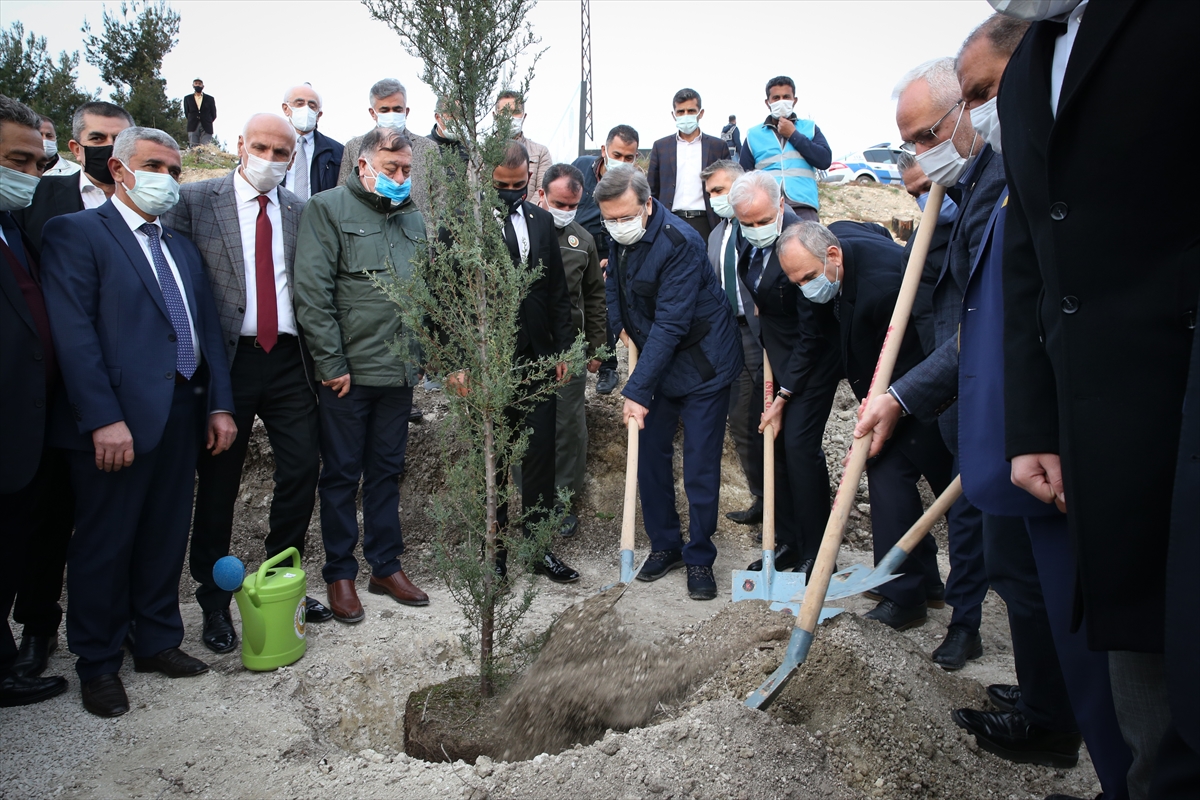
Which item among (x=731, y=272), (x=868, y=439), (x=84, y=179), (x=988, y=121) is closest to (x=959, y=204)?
(x=988, y=121)

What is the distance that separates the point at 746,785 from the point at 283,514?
2.66 m

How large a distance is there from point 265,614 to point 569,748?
1.48 meters

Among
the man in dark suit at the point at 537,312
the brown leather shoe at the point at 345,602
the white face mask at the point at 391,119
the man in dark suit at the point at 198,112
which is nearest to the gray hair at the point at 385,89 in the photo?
the white face mask at the point at 391,119

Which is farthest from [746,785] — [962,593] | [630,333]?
[630,333]

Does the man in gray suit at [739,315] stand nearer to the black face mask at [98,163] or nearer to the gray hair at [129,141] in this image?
the gray hair at [129,141]

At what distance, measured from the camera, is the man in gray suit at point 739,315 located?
16.6 feet

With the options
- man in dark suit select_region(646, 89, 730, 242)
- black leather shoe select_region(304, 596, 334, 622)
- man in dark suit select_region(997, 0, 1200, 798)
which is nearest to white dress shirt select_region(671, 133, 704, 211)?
man in dark suit select_region(646, 89, 730, 242)

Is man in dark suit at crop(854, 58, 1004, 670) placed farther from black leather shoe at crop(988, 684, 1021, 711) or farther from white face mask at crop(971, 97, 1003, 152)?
black leather shoe at crop(988, 684, 1021, 711)

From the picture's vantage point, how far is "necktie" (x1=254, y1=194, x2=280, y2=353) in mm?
3824

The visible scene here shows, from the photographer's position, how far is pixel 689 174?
6570 mm

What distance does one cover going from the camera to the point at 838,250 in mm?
4008

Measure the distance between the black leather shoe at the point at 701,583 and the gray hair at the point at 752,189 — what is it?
2.03 m

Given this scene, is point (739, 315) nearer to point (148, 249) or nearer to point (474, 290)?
point (474, 290)

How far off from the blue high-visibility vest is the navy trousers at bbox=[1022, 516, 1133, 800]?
460 cm
